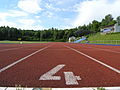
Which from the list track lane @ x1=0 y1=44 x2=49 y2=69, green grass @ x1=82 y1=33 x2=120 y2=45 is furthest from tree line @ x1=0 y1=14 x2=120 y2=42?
track lane @ x1=0 y1=44 x2=49 y2=69

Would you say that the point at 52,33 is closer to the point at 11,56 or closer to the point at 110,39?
the point at 110,39

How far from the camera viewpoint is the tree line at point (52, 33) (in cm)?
9819

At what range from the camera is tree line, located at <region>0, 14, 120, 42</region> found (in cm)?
9819

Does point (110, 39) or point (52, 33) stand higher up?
point (52, 33)

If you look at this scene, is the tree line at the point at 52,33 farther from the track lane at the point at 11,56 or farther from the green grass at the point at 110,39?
the track lane at the point at 11,56

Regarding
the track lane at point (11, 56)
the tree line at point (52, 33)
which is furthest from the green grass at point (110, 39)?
the tree line at point (52, 33)

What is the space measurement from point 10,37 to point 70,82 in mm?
104413

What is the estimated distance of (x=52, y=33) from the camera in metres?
130

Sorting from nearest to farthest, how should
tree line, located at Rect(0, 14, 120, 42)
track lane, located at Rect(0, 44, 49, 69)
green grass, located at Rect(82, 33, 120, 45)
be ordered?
track lane, located at Rect(0, 44, 49, 69) → green grass, located at Rect(82, 33, 120, 45) → tree line, located at Rect(0, 14, 120, 42)

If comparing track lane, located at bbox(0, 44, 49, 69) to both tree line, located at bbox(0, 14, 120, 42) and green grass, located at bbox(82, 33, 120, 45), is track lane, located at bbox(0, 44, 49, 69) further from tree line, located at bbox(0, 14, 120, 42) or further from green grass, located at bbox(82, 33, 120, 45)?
tree line, located at bbox(0, 14, 120, 42)

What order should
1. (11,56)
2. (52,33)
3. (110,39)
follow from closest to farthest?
(11,56) → (110,39) → (52,33)

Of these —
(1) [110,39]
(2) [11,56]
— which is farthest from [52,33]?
(2) [11,56]

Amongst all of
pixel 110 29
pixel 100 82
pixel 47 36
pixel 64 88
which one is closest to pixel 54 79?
pixel 64 88

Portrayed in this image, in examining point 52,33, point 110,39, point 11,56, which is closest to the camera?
point 11,56
